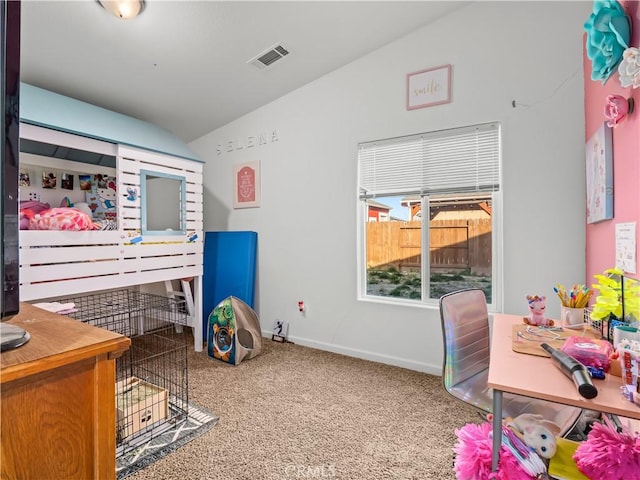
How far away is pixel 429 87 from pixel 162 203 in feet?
8.61

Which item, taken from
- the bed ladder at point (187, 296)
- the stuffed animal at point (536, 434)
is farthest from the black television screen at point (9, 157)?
the bed ladder at point (187, 296)

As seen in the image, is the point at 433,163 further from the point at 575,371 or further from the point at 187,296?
the point at 187,296

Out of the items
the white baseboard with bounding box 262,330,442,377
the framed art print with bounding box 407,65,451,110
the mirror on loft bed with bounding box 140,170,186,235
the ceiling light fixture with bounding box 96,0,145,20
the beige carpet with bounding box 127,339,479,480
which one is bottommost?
the beige carpet with bounding box 127,339,479,480

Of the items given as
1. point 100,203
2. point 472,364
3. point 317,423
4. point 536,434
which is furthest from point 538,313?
point 100,203

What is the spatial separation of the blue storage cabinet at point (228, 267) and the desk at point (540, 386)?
2.64 meters

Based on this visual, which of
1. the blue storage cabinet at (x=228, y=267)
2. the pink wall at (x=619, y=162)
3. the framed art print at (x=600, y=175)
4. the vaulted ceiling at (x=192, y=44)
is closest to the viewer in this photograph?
the pink wall at (x=619, y=162)

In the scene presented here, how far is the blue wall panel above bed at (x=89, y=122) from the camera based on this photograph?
2.24 m

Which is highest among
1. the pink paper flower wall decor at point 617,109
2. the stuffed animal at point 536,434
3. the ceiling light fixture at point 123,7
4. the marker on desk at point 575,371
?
the ceiling light fixture at point 123,7

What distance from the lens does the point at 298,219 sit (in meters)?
3.36

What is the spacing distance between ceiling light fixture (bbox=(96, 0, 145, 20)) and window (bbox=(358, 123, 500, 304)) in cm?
188

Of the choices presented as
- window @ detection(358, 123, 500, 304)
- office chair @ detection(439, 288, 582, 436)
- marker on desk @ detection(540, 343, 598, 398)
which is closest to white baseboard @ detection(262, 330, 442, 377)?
window @ detection(358, 123, 500, 304)

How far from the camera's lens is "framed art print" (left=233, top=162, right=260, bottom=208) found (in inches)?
142

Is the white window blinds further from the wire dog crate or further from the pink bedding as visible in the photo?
the pink bedding

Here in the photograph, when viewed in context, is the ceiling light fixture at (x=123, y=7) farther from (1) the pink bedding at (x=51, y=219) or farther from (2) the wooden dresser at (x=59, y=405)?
(2) the wooden dresser at (x=59, y=405)
